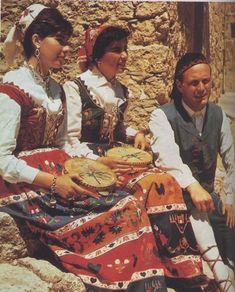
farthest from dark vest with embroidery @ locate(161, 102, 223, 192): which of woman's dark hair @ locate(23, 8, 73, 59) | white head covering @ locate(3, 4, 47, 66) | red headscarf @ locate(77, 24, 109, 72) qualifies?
white head covering @ locate(3, 4, 47, 66)

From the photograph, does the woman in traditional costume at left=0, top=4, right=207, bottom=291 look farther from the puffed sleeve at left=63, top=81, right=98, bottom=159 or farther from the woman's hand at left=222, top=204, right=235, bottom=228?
the woman's hand at left=222, top=204, right=235, bottom=228

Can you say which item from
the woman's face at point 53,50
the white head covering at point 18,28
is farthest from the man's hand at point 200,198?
the white head covering at point 18,28

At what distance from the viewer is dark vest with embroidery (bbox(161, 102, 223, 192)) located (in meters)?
2.28

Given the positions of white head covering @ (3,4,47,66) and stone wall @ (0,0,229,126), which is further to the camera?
stone wall @ (0,0,229,126)

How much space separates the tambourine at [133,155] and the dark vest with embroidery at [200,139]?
5.0 inches

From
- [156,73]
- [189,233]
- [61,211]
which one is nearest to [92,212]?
[61,211]

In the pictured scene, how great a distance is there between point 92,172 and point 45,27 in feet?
1.69

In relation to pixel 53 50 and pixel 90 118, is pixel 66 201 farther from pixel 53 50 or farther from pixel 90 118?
pixel 53 50

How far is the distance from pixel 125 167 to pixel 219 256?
1.47 feet

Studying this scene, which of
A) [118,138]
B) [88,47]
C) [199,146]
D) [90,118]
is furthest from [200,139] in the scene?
[88,47]

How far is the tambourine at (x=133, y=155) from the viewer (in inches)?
87.7

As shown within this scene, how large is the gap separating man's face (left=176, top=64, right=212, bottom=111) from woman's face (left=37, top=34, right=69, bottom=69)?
0.42 metres

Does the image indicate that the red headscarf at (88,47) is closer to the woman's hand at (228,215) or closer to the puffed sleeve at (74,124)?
the puffed sleeve at (74,124)

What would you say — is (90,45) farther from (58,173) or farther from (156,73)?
(58,173)
